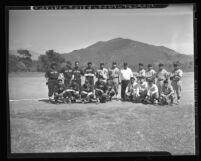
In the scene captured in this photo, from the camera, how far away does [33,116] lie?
3.96 metres

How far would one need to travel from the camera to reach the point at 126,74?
3.99 m

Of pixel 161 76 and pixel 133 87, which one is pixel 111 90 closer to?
pixel 133 87

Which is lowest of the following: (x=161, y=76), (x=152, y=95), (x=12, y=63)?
(x=152, y=95)

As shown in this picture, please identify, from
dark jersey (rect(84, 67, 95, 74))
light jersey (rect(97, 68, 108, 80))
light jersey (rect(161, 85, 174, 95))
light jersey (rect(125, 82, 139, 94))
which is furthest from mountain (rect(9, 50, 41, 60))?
light jersey (rect(161, 85, 174, 95))

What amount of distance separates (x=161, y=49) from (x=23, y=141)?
1.76 m

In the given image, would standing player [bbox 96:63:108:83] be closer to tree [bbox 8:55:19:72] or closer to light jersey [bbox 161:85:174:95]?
light jersey [bbox 161:85:174:95]

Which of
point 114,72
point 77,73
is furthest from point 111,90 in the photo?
point 77,73

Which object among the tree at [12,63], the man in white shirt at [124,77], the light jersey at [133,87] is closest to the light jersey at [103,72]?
the man in white shirt at [124,77]

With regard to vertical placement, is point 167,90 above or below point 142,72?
below

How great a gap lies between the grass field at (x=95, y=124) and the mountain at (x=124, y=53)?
12.0 inches

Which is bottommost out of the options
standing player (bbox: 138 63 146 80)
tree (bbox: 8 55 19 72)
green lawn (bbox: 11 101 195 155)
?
green lawn (bbox: 11 101 195 155)

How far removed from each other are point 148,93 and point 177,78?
350 mm

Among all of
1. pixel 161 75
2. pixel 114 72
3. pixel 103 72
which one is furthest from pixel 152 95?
pixel 103 72

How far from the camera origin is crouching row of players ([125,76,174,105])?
3986mm
